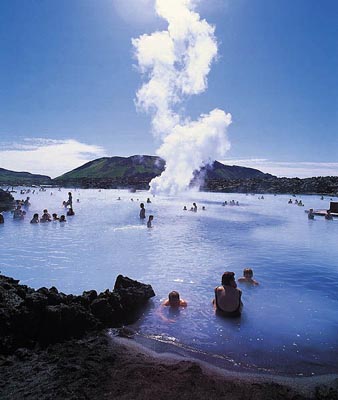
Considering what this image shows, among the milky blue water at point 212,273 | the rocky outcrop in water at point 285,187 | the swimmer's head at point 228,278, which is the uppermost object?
the rocky outcrop in water at point 285,187

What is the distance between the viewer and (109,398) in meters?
3.78

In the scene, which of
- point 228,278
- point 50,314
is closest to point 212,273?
point 228,278

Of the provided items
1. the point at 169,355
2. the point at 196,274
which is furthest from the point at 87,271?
the point at 169,355

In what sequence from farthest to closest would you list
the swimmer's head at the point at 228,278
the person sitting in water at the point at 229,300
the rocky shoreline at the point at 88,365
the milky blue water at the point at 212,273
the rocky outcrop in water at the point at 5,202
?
the rocky outcrop in water at the point at 5,202, the person sitting in water at the point at 229,300, the swimmer's head at the point at 228,278, the milky blue water at the point at 212,273, the rocky shoreline at the point at 88,365

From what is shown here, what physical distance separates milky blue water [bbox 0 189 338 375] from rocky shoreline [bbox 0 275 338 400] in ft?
2.30

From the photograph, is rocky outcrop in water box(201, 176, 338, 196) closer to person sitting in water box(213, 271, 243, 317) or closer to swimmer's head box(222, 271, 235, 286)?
person sitting in water box(213, 271, 243, 317)

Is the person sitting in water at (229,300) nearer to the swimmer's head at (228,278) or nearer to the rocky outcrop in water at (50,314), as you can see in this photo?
the swimmer's head at (228,278)

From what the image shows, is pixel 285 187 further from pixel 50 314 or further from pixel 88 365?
pixel 88 365

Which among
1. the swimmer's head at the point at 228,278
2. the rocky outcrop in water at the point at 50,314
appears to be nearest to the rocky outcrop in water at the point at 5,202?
the rocky outcrop in water at the point at 50,314

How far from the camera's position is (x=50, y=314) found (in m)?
5.38

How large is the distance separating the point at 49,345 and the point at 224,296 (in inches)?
140

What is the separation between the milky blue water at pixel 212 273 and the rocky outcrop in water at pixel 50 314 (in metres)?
0.62

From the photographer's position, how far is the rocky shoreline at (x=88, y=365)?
3924mm

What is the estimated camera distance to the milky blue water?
5.66 metres
